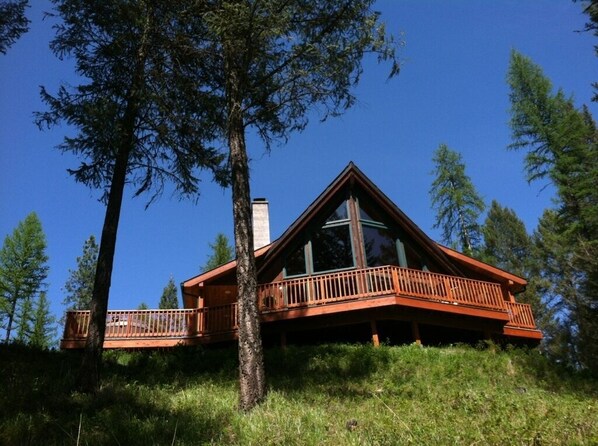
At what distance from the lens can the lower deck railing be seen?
14.1m

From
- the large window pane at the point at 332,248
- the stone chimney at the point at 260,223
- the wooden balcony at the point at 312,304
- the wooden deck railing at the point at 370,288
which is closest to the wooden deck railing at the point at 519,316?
the wooden balcony at the point at 312,304

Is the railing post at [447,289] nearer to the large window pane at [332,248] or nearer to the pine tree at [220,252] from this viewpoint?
the large window pane at [332,248]

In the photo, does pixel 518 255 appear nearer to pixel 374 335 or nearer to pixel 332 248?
pixel 332 248

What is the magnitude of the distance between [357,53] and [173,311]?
10.5m

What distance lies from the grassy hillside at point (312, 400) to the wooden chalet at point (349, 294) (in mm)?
1531

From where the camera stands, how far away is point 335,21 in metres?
10.2

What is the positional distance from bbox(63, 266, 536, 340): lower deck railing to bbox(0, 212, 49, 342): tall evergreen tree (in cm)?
2050

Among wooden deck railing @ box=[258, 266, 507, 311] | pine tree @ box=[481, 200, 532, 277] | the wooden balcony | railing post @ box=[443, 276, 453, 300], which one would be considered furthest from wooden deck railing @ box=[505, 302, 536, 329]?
pine tree @ box=[481, 200, 532, 277]

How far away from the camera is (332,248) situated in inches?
644

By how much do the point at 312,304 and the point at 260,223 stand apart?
7.02 meters

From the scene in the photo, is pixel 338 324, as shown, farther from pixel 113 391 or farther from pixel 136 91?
pixel 136 91

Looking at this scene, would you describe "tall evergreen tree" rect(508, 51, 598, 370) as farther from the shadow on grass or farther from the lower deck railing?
the shadow on grass

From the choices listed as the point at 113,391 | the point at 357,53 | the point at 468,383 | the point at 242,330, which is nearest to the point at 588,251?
the point at 468,383

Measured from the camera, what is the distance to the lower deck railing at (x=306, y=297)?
14.1m
